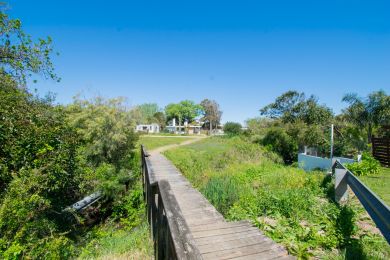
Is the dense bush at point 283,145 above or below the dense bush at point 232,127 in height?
below

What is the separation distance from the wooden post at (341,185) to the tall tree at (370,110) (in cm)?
1335

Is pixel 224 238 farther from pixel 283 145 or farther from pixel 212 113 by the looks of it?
pixel 212 113

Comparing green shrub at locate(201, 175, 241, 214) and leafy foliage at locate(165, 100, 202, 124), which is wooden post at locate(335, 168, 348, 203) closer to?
green shrub at locate(201, 175, 241, 214)

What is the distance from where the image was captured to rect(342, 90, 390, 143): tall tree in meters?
15.1

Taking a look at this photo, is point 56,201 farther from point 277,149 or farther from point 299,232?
point 277,149

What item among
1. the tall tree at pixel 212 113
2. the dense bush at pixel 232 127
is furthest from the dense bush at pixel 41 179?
the tall tree at pixel 212 113

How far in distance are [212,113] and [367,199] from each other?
7164cm

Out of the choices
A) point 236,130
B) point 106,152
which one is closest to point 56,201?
point 106,152

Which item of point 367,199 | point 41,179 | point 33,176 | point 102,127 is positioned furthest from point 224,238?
point 102,127

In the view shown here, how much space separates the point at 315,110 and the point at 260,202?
50.0 ft

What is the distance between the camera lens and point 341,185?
491 cm

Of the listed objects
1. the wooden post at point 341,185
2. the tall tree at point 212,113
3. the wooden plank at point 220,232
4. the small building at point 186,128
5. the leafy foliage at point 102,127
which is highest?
the tall tree at point 212,113

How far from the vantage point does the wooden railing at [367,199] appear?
7.25 ft

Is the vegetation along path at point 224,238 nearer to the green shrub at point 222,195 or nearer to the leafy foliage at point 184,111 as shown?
the green shrub at point 222,195
